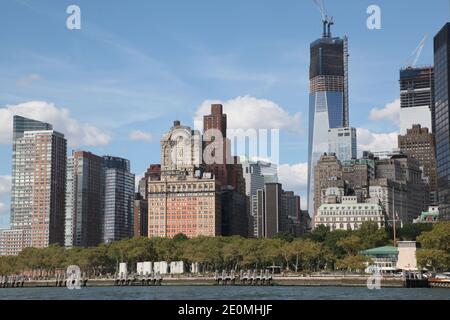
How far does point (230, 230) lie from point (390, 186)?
38.3m

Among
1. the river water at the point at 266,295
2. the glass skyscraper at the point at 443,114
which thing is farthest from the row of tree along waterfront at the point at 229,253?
the river water at the point at 266,295

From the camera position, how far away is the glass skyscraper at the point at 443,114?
340 ft

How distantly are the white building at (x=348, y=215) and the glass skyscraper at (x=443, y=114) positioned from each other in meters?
20.5

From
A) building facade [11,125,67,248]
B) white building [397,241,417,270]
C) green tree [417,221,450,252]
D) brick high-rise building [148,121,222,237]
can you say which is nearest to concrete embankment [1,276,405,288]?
white building [397,241,417,270]

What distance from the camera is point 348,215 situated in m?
134

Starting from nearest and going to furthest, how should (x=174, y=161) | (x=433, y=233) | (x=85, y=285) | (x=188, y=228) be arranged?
(x=433, y=233)
(x=85, y=285)
(x=188, y=228)
(x=174, y=161)

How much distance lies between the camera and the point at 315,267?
10031 centimetres

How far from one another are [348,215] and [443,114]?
2894 cm

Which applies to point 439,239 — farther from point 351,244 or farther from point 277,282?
point 351,244

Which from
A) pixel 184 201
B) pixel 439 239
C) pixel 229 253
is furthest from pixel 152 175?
pixel 439 239

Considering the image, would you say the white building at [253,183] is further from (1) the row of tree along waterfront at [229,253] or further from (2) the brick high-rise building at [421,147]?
(1) the row of tree along waterfront at [229,253]

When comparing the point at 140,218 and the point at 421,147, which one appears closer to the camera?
the point at 140,218
